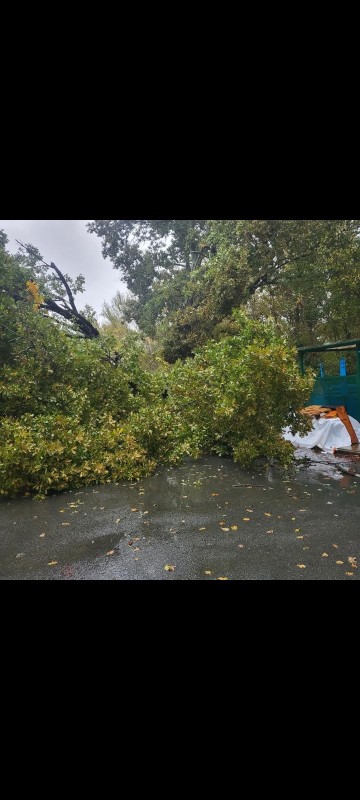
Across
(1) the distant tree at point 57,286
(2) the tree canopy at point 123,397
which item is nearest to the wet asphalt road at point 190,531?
(2) the tree canopy at point 123,397

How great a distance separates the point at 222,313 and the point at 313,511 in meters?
10.2

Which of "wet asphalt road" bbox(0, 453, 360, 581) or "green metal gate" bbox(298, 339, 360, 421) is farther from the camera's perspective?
"green metal gate" bbox(298, 339, 360, 421)

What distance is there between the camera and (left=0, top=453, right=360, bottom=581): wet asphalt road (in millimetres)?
2928

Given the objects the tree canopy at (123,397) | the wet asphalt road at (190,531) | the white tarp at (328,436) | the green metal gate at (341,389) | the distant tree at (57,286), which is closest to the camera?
the wet asphalt road at (190,531)

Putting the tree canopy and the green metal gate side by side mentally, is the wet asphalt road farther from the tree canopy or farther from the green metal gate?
the green metal gate

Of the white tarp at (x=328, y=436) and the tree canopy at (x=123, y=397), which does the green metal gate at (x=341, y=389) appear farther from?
the tree canopy at (x=123, y=397)

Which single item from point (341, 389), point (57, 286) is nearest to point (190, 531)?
point (341, 389)

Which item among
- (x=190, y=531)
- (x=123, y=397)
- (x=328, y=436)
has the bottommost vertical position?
(x=190, y=531)

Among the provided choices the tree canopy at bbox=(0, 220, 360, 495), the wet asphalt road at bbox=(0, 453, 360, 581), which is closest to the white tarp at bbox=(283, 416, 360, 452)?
the tree canopy at bbox=(0, 220, 360, 495)

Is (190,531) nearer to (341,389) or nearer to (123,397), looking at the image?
(123,397)

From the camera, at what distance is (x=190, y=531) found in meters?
3.68

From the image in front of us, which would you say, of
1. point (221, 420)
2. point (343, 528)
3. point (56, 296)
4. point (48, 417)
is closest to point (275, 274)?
point (56, 296)

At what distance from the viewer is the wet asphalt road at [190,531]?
9.61 ft

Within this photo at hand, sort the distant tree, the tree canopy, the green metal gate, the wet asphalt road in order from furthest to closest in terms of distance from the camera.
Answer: the distant tree < the green metal gate < the tree canopy < the wet asphalt road
